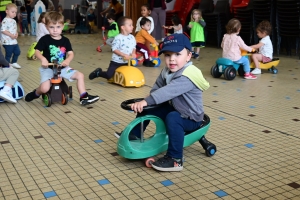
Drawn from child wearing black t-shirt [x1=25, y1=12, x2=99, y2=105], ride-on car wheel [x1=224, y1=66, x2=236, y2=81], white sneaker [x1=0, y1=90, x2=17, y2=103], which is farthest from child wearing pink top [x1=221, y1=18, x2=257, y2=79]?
white sneaker [x1=0, y1=90, x2=17, y2=103]

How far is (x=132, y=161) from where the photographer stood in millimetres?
2613

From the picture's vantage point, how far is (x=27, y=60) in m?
6.84

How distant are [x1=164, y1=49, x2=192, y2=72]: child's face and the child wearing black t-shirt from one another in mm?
1508

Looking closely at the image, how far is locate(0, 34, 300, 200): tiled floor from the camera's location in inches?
86.7

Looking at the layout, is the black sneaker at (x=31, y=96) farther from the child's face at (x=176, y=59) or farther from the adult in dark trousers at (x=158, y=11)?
the adult in dark trousers at (x=158, y=11)

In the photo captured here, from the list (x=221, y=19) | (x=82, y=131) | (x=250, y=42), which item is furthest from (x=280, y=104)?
(x=221, y=19)

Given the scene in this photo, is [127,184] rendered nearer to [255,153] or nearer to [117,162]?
[117,162]

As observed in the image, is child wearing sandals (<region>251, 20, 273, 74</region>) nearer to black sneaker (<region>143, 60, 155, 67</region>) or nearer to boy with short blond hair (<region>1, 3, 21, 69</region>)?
black sneaker (<region>143, 60, 155, 67</region>)

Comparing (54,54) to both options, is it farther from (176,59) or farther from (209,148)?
(209,148)

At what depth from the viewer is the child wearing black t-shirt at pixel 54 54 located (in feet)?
12.7

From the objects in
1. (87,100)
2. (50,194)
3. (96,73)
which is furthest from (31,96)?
(50,194)

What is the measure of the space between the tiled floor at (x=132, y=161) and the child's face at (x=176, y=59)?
617 millimetres

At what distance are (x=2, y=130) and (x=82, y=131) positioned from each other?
2.05 ft

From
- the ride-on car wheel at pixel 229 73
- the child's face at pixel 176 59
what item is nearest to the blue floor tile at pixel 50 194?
the child's face at pixel 176 59
